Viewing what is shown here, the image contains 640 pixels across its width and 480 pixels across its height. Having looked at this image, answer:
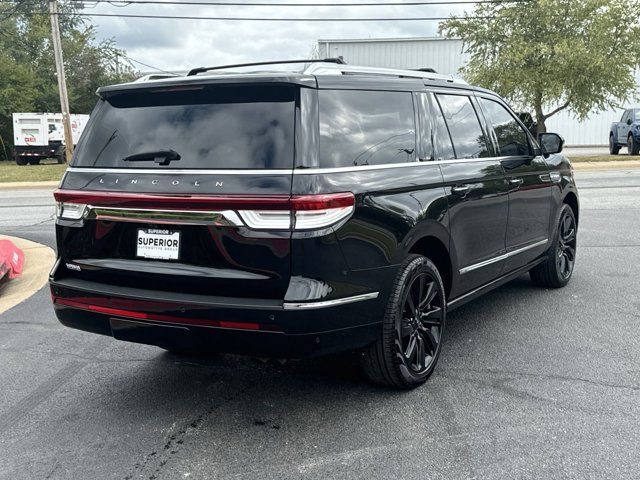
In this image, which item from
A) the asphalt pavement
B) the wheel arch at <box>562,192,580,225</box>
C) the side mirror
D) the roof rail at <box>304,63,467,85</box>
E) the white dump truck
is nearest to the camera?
the asphalt pavement

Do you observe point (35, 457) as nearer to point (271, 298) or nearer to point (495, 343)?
point (271, 298)

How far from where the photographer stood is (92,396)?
405 centimetres

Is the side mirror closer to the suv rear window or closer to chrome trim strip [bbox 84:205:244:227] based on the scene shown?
the suv rear window

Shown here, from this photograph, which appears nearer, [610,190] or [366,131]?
[366,131]

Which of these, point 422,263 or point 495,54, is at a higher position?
point 495,54

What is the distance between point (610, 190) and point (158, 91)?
518 inches

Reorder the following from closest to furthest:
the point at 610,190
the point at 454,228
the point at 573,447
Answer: the point at 573,447, the point at 454,228, the point at 610,190

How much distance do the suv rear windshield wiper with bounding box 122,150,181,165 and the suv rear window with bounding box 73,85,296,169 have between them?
0.07ft

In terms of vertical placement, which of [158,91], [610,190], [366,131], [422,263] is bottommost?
[610,190]

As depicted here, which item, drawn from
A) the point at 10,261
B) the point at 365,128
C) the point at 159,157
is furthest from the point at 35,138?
the point at 365,128

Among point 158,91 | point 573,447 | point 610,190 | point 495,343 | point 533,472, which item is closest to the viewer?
Result: point 533,472

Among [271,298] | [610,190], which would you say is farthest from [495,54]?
→ [271,298]

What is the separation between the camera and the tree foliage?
40656mm

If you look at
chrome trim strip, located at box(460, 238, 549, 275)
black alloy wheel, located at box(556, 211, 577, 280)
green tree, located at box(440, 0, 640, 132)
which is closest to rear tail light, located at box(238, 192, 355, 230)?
chrome trim strip, located at box(460, 238, 549, 275)
